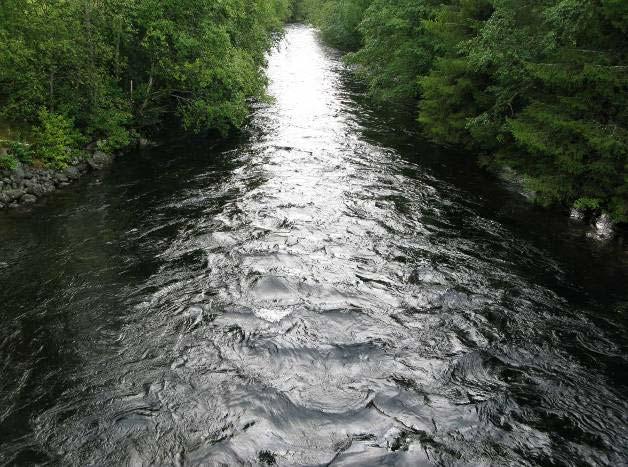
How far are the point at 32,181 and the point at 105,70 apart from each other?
5.93m

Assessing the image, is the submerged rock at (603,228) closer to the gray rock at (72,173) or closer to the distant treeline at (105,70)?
the distant treeline at (105,70)

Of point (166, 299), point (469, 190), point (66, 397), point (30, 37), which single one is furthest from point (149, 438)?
point (30, 37)

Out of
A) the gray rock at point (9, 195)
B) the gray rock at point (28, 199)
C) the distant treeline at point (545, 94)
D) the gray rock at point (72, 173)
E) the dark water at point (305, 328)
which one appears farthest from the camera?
the gray rock at point (72, 173)

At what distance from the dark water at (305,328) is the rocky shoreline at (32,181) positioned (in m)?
0.52

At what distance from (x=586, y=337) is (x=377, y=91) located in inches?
897

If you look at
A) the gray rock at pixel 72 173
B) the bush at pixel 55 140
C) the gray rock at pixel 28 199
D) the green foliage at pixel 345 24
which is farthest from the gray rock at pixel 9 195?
the green foliage at pixel 345 24

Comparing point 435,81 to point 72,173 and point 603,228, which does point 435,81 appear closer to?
point 603,228

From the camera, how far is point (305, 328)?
30.6 ft

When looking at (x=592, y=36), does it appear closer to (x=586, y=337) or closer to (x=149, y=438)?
(x=586, y=337)

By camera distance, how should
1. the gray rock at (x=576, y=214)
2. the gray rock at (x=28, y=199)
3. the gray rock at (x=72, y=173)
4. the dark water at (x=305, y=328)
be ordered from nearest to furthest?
the dark water at (x=305, y=328), the gray rock at (x=28, y=199), the gray rock at (x=576, y=214), the gray rock at (x=72, y=173)

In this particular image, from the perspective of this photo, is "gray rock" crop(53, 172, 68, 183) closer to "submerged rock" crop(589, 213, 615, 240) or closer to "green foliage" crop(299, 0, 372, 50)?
"submerged rock" crop(589, 213, 615, 240)

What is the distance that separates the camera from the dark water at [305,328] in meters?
6.93

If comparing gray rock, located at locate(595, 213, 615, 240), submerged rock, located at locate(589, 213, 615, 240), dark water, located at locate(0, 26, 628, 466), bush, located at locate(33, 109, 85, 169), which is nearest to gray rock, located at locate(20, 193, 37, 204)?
dark water, located at locate(0, 26, 628, 466)

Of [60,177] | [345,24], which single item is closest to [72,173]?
[60,177]
